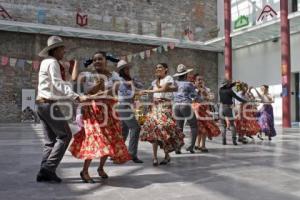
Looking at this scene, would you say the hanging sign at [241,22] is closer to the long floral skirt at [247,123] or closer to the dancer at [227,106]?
the long floral skirt at [247,123]

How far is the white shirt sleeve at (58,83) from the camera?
4.20m

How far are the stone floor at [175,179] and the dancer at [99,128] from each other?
1.04ft

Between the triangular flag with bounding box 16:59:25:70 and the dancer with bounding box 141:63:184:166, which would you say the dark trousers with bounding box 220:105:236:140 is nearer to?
the dancer with bounding box 141:63:184:166

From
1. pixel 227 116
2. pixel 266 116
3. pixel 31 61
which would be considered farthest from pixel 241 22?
pixel 227 116

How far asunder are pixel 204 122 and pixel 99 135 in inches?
144

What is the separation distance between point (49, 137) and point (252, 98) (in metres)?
6.39

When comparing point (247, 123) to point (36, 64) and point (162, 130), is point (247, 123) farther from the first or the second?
point (36, 64)

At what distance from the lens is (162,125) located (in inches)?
224

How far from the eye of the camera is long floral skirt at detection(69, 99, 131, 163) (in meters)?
4.30

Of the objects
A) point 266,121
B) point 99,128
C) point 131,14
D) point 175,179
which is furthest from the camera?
point 131,14

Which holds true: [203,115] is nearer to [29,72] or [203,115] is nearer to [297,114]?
[297,114]

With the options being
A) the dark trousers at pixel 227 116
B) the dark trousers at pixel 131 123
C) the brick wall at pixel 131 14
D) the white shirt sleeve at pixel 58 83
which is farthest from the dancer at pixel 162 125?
the brick wall at pixel 131 14

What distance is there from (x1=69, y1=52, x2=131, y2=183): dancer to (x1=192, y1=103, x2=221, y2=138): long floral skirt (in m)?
3.27

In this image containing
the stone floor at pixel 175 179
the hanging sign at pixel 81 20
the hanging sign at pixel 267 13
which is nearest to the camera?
the stone floor at pixel 175 179
